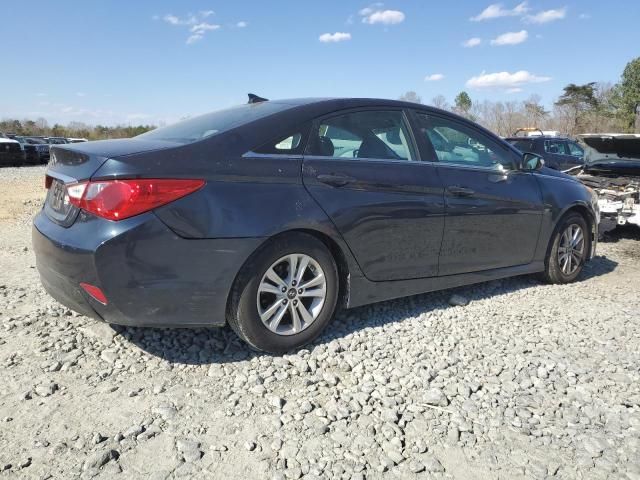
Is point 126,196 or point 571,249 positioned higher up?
point 126,196

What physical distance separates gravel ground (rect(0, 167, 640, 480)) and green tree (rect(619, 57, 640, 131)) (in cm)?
4347

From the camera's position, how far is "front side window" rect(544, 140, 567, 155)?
1424cm

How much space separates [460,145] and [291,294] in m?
1.98

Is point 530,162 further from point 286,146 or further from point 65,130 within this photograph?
point 65,130

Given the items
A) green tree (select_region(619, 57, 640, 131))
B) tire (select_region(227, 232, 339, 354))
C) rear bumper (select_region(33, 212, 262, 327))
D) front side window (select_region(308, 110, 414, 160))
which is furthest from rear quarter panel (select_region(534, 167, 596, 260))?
green tree (select_region(619, 57, 640, 131))

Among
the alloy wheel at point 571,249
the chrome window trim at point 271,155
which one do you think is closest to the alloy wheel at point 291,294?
the chrome window trim at point 271,155

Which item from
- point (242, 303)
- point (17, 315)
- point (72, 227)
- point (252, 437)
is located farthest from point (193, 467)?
point (17, 315)

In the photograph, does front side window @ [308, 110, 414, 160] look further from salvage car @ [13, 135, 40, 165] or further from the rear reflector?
salvage car @ [13, 135, 40, 165]

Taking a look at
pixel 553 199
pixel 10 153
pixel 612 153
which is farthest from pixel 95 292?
pixel 10 153

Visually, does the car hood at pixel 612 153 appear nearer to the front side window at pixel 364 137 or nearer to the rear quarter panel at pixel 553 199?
the rear quarter panel at pixel 553 199

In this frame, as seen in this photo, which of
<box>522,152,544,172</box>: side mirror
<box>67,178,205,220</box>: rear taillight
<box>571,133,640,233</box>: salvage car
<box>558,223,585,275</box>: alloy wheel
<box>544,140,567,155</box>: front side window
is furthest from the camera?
<box>544,140,567,155</box>: front side window

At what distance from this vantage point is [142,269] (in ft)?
9.18

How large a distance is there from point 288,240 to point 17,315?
2212 mm

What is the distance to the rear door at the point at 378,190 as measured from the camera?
3.40 meters
